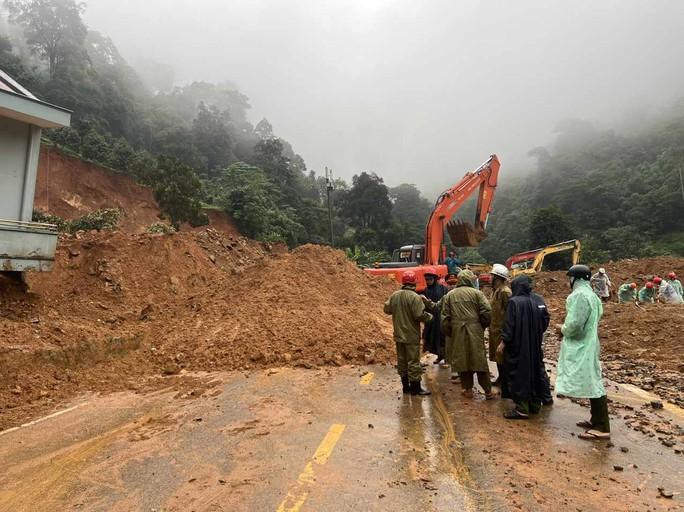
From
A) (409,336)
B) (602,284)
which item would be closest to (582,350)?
(409,336)

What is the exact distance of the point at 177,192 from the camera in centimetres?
2500

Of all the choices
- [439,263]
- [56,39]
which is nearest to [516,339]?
[439,263]

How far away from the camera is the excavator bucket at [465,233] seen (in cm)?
1625

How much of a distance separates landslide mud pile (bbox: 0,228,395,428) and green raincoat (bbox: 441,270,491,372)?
2317 mm

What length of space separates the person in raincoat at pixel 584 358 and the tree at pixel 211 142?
45.3 metres

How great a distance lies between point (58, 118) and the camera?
36.0 feet

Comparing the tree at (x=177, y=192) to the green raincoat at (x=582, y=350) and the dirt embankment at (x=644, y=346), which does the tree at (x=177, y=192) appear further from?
the green raincoat at (x=582, y=350)

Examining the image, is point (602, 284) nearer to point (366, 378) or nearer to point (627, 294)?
point (627, 294)

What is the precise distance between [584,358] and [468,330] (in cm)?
154

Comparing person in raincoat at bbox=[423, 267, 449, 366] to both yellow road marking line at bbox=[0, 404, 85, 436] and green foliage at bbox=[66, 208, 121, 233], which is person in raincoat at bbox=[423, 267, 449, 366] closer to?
yellow road marking line at bbox=[0, 404, 85, 436]

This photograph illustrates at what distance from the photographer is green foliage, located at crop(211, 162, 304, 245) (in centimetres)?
3269

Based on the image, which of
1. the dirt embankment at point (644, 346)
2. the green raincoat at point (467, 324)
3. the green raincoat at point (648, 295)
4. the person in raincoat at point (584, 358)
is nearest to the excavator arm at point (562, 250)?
the green raincoat at point (648, 295)

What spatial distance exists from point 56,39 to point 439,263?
44.7 metres

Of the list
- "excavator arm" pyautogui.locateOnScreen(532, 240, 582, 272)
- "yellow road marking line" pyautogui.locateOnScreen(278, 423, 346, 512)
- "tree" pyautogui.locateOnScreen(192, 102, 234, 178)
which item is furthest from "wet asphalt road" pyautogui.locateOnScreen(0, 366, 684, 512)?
"tree" pyautogui.locateOnScreen(192, 102, 234, 178)
